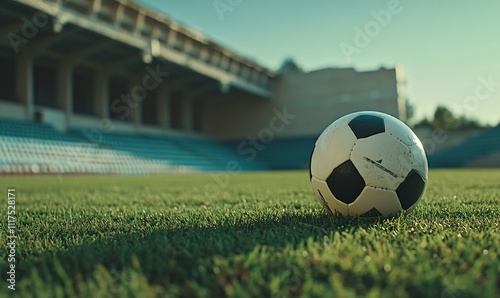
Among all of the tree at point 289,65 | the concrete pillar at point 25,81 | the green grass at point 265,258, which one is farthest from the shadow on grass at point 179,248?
the tree at point 289,65

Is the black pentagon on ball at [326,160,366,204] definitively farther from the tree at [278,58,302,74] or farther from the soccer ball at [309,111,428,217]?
the tree at [278,58,302,74]

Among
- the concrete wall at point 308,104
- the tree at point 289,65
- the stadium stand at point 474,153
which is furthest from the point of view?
the tree at point 289,65

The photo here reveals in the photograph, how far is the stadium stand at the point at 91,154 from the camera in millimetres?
14781

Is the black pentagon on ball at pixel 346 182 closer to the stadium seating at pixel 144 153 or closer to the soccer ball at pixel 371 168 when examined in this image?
the soccer ball at pixel 371 168

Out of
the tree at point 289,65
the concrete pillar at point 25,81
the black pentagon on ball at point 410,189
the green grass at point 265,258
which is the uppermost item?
the tree at point 289,65

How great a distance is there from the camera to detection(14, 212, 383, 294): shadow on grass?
1.52 meters

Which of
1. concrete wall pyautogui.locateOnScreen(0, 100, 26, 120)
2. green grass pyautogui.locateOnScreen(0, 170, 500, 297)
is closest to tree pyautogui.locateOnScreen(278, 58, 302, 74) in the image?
concrete wall pyautogui.locateOnScreen(0, 100, 26, 120)

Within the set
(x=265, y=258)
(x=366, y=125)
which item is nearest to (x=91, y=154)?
(x=366, y=125)

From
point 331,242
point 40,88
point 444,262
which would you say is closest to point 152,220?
point 331,242

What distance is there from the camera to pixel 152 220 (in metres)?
2.91

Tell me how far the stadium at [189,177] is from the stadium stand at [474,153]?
13 cm

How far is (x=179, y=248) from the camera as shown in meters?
1.86

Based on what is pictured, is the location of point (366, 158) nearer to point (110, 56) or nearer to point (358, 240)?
point (358, 240)

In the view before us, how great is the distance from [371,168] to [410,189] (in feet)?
1.03
